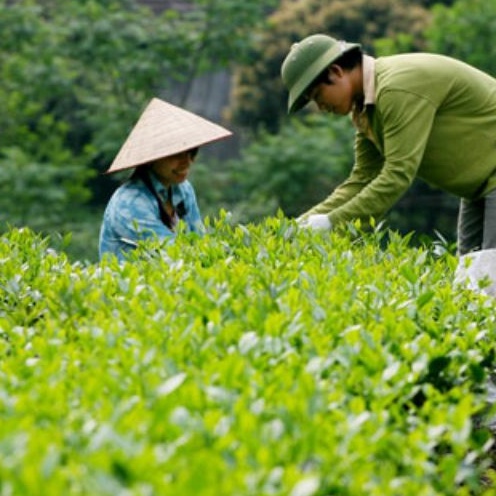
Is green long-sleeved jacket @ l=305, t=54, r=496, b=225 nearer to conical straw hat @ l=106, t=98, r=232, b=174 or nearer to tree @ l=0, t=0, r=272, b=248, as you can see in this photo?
conical straw hat @ l=106, t=98, r=232, b=174

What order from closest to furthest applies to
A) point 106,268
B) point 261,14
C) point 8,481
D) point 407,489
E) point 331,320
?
point 8,481
point 407,489
point 331,320
point 106,268
point 261,14

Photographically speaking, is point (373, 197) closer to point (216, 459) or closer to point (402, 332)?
point (402, 332)

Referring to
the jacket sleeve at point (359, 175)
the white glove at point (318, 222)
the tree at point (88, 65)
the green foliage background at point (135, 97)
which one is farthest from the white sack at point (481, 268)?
the tree at point (88, 65)

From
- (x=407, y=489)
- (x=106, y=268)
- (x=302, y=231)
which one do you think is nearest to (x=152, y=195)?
(x=302, y=231)

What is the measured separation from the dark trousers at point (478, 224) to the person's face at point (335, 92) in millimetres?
786

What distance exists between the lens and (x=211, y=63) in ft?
48.8

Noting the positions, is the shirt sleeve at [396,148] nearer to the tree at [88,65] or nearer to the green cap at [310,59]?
the green cap at [310,59]

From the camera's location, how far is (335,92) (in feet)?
16.8

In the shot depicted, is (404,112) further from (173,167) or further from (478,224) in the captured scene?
(173,167)

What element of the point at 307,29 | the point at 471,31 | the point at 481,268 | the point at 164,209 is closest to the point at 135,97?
the point at 307,29

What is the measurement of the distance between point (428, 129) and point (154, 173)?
124 cm

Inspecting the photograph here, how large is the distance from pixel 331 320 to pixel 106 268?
3.88 ft

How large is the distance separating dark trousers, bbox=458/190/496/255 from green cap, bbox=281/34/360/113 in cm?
97

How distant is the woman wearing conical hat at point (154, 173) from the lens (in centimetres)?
525
